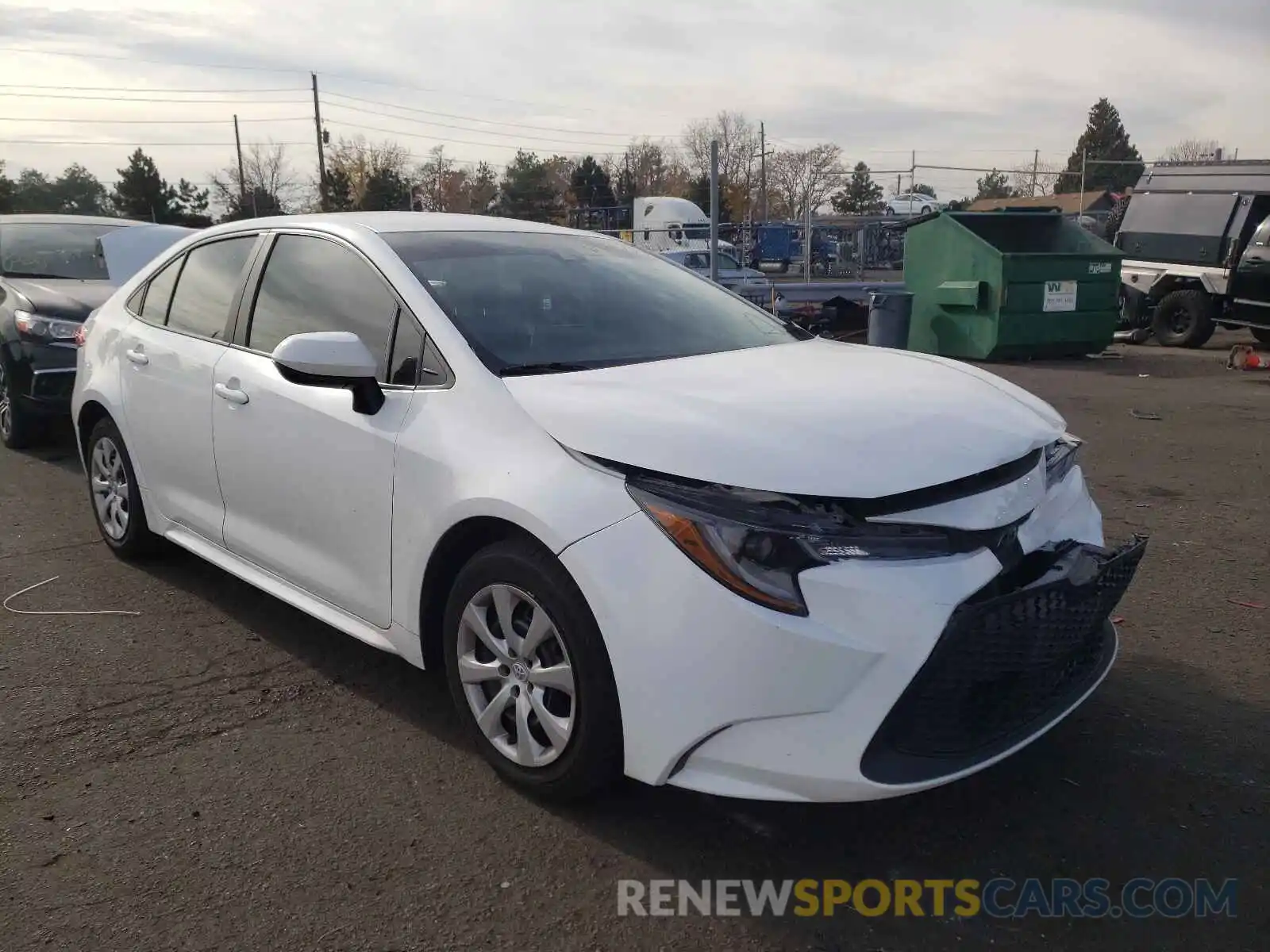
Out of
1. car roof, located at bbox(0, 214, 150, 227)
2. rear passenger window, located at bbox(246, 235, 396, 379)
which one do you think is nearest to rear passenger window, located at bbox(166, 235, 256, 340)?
rear passenger window, located at bbox(246, 235, 396, 379)

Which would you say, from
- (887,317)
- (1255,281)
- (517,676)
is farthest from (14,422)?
(1255,281)

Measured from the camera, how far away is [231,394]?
151 inches

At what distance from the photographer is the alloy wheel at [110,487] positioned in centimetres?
484

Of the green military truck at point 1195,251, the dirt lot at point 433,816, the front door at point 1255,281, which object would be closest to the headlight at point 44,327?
the dirt lot at point 433,816

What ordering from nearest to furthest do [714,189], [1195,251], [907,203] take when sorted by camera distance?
1. [714,189]
2. [1195,251]
3. [907,203]

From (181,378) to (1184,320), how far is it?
1423cm

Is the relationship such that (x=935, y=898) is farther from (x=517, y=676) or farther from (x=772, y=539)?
(x=517, y=676)

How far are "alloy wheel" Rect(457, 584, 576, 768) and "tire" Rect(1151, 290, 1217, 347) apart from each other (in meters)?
14.2

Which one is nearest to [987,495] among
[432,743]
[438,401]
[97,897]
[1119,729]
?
[1119,729]

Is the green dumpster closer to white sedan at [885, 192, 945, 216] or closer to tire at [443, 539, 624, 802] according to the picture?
tire at [443, 539, 624, 802]

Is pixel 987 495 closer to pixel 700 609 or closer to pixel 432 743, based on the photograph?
pixel 700 609

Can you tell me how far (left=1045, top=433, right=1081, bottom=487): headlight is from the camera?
2.99 m

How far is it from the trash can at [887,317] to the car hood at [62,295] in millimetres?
8368

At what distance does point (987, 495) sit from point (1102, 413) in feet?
24.8
